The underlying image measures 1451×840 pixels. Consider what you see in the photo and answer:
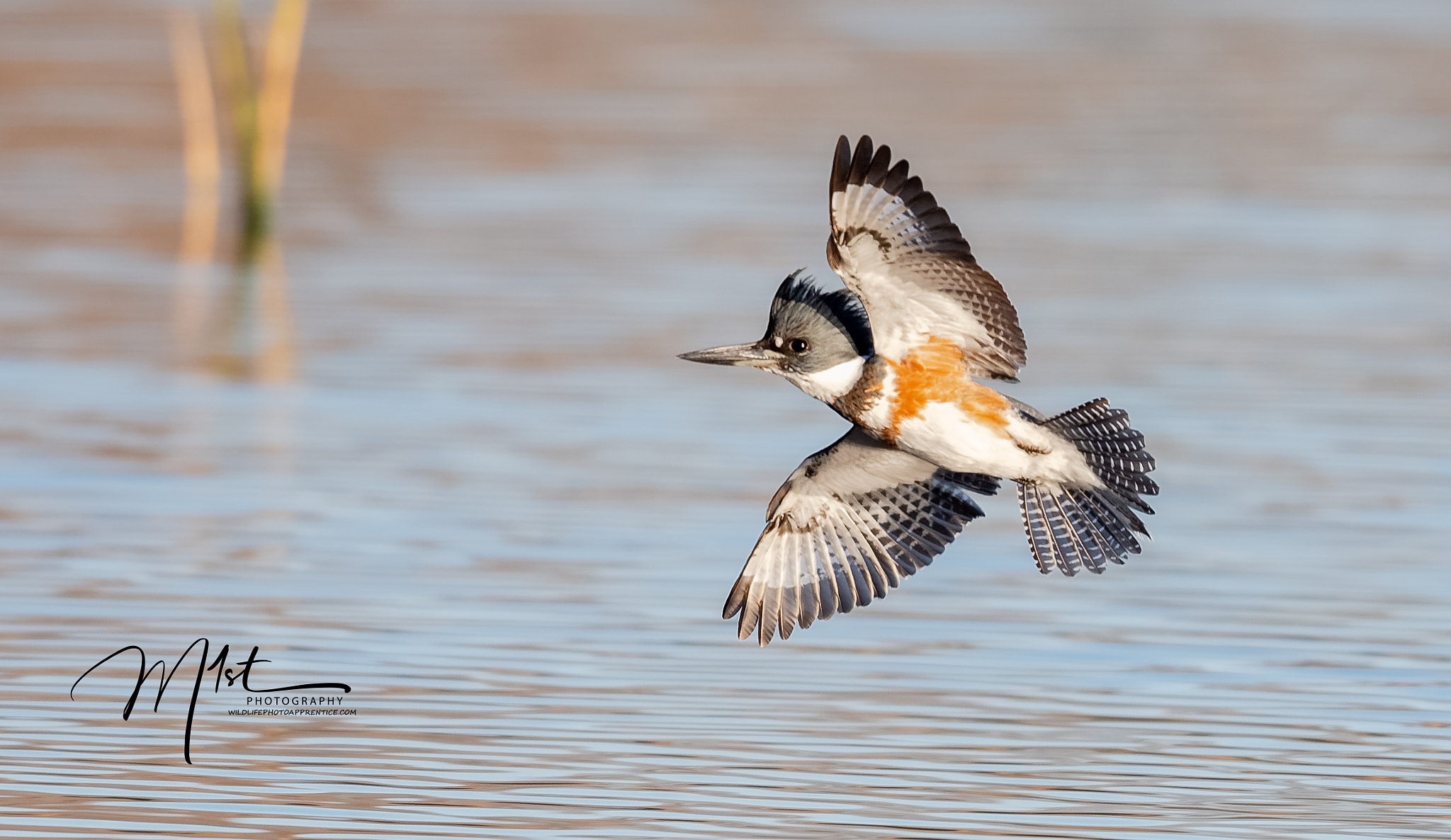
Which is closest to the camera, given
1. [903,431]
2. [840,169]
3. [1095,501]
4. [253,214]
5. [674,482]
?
[840,169]

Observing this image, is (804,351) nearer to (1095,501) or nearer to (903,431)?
(903,431)

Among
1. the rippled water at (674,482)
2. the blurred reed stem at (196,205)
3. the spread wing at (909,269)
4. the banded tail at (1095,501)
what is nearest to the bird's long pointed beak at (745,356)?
the spread wing at (909,269)

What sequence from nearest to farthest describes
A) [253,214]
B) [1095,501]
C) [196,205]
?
[1095,501], [253,214], [196,205]

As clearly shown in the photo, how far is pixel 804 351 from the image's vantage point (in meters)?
6.83

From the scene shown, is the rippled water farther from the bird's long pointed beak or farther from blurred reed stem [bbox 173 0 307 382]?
the bird's long pointed beak

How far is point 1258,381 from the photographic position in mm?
11906

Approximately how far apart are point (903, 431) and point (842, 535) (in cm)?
52

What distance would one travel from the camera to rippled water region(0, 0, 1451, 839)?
263 inches

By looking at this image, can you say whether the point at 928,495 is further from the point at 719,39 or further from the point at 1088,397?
the point at 719,39

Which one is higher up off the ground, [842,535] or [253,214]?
[842,535]

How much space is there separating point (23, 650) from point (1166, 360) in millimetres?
6104

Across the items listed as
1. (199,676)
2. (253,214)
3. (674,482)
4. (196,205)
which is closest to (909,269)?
(199,676)

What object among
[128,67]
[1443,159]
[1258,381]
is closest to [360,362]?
[1258,381]

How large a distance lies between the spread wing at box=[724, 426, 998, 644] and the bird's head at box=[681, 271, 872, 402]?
0.28 meters
